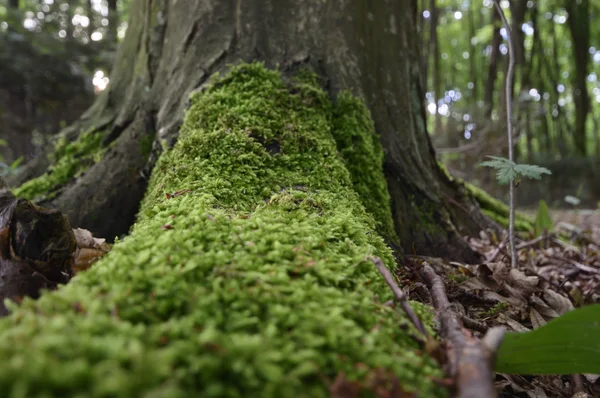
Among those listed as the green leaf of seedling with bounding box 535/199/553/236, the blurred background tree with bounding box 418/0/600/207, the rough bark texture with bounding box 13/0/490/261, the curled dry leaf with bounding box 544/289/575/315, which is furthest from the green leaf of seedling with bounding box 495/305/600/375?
the blurred background tree with bounding box 418/0/600/207

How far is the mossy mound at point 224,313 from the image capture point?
675 mm

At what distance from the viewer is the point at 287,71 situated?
250 cm

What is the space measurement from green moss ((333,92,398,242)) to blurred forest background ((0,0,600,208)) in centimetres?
129

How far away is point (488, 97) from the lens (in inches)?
446

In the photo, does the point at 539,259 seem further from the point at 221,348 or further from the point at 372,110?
the point at 221,348

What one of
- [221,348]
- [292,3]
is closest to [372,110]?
[292,3]

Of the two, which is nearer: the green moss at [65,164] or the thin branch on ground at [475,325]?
the thin branch on ground at [475,325]

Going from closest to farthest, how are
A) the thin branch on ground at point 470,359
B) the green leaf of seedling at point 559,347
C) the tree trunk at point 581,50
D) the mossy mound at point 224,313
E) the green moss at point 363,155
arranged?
the mossy mound at point 224,313, the thin branch on ground at point 470,359, the green leaf of seedling at point 559,347, the green moss at point 363,155, the tree trunk at point 581,50

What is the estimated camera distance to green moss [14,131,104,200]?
2.90 m

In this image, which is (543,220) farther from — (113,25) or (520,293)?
(113,25)

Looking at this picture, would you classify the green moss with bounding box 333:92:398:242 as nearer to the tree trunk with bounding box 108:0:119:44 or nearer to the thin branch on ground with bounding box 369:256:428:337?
the thin branch on ground with bounding box 369:256:428:337

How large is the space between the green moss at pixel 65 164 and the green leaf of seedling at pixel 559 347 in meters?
2.83

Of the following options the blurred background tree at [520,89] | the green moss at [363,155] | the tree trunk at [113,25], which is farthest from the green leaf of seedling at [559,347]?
the tree trunk at [113,25]

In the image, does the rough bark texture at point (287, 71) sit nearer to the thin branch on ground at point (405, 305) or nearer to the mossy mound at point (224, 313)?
the mossy mound at point (224, 313)
